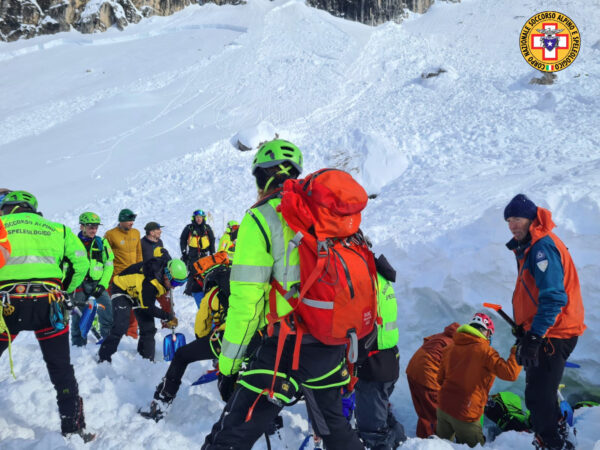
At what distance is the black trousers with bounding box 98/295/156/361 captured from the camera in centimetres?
518

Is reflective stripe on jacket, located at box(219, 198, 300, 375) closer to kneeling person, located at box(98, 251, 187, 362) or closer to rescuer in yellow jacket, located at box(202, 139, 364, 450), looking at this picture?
rescuer in yellow jacket, located at box(202, 139, 364, 450)

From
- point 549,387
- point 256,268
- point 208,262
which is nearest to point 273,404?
point 256,268

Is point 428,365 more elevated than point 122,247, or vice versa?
point 122,247

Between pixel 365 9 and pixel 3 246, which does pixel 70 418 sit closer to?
pixel 3 246

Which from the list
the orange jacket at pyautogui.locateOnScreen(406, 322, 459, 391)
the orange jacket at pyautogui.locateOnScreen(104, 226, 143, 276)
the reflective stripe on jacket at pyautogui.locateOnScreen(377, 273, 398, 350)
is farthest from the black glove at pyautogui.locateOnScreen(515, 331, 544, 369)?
the orange jacket at pyautogui.locateOnScreen(104, 226, 143, 276)

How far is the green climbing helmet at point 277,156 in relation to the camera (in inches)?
96.7

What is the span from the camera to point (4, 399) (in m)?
3.81

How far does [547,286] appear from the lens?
313 centimetres

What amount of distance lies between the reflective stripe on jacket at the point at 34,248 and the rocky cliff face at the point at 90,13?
41.2m

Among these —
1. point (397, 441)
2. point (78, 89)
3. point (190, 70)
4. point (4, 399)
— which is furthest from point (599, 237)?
point (78, 89)

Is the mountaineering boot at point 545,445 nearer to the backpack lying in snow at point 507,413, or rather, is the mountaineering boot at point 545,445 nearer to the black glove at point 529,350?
the black glove at point 529,350

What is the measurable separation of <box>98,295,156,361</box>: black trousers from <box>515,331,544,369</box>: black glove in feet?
13.5

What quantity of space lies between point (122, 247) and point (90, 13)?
41498mm

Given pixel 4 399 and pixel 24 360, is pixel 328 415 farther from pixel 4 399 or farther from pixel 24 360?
pixel 24 360
